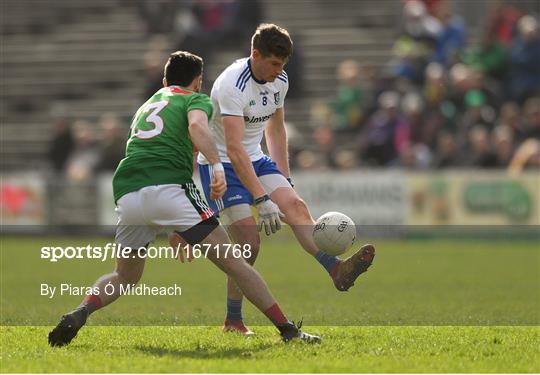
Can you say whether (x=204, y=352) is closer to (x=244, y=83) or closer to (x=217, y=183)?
(x=217, y=183)

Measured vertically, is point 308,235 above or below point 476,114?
above

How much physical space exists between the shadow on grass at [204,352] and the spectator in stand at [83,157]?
1533 cm

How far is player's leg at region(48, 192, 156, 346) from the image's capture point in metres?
8.52

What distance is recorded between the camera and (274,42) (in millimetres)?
9016

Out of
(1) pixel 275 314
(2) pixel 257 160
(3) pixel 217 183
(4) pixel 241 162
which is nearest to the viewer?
(3) pixel 217 183

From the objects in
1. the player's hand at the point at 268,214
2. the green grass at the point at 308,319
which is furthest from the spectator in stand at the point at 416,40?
the player's hand at the point at 268,214

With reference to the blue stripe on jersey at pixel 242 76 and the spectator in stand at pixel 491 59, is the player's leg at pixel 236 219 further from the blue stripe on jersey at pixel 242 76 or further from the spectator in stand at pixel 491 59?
the spectator in stand at pixel 491 59

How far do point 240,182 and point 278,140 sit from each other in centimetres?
60

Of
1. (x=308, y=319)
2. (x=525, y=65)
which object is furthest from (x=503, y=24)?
(x=308, y=319)

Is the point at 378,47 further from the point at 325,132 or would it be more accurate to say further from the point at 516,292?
the point at 516,292

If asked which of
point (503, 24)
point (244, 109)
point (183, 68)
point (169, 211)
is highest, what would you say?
point (183, 68)

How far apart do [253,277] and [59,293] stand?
17.7ft

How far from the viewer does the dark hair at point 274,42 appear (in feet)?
29.6

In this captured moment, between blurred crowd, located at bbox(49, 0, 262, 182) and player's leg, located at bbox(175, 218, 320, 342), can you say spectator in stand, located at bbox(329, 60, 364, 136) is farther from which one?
player's leg, located at bbox(175, 218, 320, 342)
